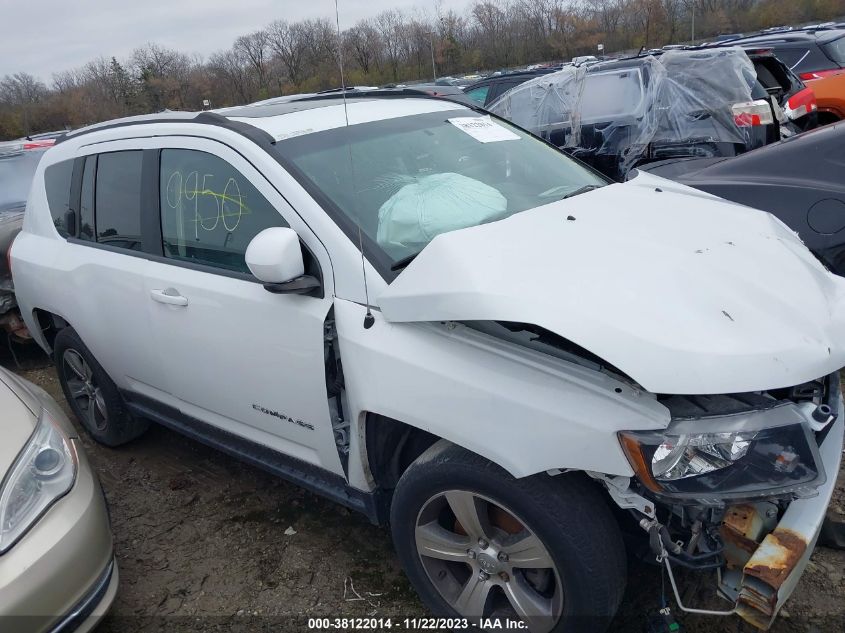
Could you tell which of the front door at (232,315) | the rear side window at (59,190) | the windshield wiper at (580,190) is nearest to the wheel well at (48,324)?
the rear side window at (59,190)

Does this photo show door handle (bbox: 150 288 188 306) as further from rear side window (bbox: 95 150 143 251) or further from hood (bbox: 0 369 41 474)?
hood (bbox: 0 369 41 474)

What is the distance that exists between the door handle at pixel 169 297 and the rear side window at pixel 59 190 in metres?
1.11

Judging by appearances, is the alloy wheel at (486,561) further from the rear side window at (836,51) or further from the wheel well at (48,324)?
the rear side window at (836,51)

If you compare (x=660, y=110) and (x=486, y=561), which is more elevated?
(x=660, y=110)

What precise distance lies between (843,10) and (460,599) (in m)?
38.9

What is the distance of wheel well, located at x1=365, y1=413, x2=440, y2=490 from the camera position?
234cm

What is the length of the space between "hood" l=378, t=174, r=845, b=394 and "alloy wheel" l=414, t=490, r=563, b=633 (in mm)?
613

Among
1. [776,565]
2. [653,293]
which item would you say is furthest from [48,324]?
[776,565]

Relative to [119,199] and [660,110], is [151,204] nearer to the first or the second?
[119,199]

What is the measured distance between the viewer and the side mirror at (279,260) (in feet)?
7.30

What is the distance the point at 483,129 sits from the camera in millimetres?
3225

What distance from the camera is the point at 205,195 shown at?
2834mm

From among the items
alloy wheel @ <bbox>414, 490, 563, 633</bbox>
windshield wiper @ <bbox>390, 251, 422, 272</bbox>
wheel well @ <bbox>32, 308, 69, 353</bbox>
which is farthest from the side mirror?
wheel well @ <bbox>32, 308, 69, 353</bbox>

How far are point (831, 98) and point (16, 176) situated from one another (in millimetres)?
8455
